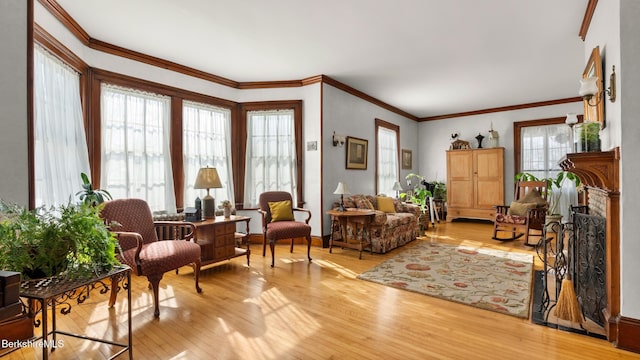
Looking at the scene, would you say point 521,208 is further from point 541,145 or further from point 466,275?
point 466,275

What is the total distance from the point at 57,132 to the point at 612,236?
4.75 metres

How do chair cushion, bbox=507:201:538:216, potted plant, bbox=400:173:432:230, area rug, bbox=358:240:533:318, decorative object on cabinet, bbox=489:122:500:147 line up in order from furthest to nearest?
decorative object on cabinet, bbox=489:122:500:147 < potted plant, bbox=400:173:432:230 < chair cushion, bbox=507:201:538:216 < area rug, bbox=358:240:533:318

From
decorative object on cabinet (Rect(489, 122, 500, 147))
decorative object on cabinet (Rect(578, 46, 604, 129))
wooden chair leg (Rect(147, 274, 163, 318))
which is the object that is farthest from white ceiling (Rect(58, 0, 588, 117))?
wooden chair leg (Rect(147, 274, 163, 318))

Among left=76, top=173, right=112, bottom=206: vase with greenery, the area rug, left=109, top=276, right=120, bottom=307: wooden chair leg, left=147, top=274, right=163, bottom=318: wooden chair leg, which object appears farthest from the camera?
left=76, top=173, right=112, bottom=206: vase with greenery

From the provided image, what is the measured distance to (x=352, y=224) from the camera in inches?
177

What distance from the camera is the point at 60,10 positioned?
286cm

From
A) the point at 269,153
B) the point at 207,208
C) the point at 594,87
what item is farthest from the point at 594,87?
the point at 269,153

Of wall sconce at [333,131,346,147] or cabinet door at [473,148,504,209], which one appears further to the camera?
cabinet door at [473,148,504,209]

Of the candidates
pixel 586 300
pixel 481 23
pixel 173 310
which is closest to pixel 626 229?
pixel 586 300

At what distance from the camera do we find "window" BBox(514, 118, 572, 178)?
6.46 metres

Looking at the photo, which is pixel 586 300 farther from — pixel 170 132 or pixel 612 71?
pixel 170 132

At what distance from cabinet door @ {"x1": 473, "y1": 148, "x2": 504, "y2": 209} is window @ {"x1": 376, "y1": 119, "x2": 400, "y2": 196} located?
1.87 metres

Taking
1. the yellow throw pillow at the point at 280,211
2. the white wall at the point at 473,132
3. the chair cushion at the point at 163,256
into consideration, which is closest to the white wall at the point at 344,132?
the yellow throw pillow at the point at 280,211

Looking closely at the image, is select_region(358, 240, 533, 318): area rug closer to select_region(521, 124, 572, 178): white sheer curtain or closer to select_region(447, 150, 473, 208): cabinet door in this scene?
select_region(447, 150, 473, 208): cabinet door
